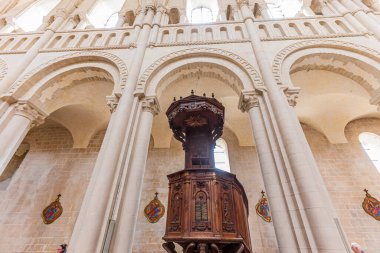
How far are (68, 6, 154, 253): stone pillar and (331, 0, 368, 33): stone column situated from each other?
717cm

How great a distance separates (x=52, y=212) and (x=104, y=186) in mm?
5205

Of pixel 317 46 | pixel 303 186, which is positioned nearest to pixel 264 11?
pixel 317 46

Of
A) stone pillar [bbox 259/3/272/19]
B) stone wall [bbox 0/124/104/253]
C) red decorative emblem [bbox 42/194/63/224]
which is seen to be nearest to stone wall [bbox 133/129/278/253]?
stone wall [bbox 0/124/104/253]

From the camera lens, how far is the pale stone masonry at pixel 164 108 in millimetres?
3710

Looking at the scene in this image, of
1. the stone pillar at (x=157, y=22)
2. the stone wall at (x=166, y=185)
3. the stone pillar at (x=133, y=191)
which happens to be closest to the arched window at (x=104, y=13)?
the stone pillar at (x=157, y=22)

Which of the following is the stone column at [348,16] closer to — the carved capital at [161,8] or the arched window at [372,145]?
the arched window at [372,145]

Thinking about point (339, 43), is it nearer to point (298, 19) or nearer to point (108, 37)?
point (298, 19)

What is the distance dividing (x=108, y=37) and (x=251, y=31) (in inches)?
198

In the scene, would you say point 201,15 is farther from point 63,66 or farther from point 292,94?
point 292,94

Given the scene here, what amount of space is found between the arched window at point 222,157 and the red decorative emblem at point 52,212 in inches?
238

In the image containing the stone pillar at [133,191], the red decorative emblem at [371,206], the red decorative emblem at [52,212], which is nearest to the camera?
the stone pillar at [133,191]

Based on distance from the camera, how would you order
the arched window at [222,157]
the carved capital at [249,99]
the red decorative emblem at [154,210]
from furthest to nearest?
1. the arched window at [222,157]
2. the red decorative emblem at [154,210]
3. the carved capital at [249,99]

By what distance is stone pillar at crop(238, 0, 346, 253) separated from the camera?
3029mm

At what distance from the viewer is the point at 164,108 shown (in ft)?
26.0
